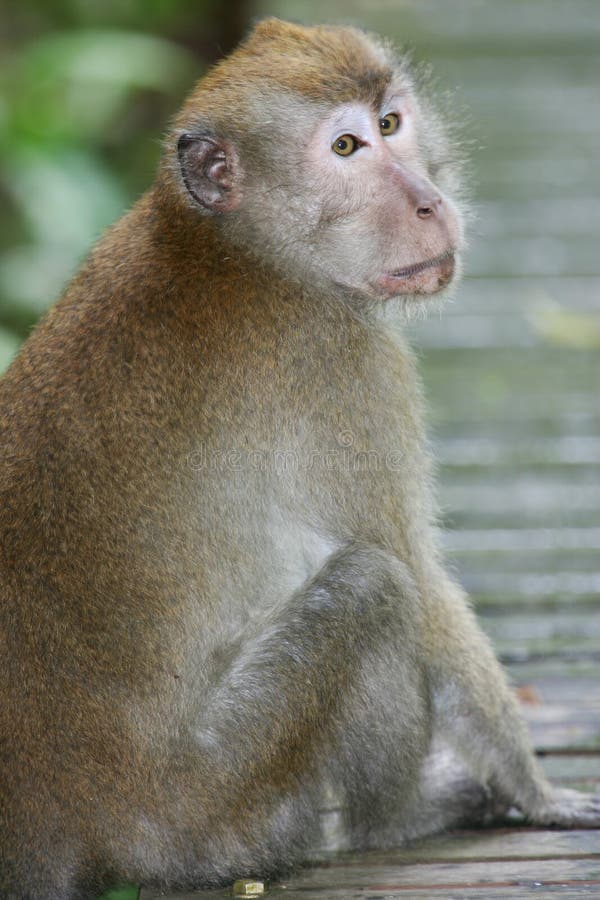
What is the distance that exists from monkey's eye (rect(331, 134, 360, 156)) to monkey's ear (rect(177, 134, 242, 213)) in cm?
29

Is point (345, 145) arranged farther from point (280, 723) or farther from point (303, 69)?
point (280, 723)

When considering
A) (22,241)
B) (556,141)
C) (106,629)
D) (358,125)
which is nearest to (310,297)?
(358,125)

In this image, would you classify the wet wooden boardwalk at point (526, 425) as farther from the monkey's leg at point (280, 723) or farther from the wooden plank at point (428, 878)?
the monkey's leg at point (280, 723)

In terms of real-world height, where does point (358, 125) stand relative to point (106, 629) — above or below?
above

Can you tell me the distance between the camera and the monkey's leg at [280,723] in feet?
12.7

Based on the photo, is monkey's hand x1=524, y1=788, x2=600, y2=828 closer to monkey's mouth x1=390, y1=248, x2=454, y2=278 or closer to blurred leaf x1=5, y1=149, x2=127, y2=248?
monkey's mouth x1=390, y1=248, x2=454, y2=278

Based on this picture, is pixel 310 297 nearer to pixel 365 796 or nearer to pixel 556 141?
pixel 365 796

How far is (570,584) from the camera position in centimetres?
585

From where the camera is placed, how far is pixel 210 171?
4.46 meters

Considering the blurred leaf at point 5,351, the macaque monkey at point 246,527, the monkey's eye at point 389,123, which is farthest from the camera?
the blurred leaf at point 5,351

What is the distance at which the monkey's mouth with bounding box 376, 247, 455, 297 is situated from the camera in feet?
14.6

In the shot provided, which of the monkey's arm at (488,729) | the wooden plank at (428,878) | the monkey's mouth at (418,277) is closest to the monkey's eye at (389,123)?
the monkey's mouth at (418,277)

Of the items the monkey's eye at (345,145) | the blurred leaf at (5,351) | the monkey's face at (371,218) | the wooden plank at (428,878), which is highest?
the blurred leaf at (5,351)

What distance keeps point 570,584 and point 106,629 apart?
2.50 m
